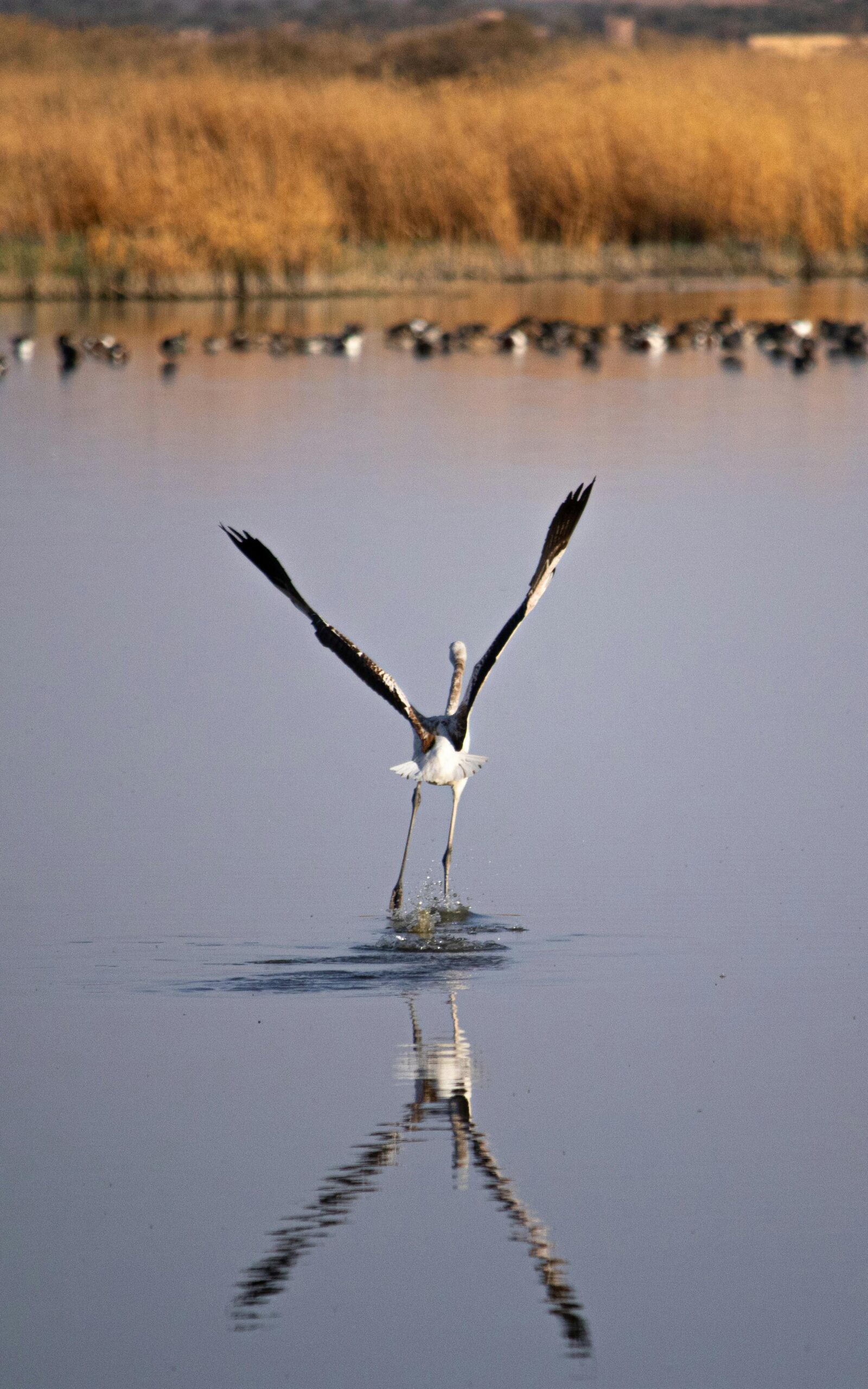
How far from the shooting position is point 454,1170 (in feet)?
17.6

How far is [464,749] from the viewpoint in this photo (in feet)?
26.3

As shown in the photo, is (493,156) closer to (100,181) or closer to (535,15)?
(100,181)

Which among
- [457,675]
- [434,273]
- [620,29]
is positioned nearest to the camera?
[457,675]

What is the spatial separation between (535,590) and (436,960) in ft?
4.96

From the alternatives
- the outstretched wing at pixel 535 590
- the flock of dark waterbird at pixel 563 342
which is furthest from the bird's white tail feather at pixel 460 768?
the flock of dark waterbird at pixel 563 342

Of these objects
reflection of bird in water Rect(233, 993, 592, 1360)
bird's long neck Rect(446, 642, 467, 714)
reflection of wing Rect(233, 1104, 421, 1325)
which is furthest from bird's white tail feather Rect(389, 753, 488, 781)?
reflection of wing Rect(233, 1104, 421, 1325)

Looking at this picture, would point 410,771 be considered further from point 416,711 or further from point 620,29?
point 620,29

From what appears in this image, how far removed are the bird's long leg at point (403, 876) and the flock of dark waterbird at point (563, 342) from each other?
50.2 ft

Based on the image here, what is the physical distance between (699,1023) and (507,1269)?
1502 millimetres

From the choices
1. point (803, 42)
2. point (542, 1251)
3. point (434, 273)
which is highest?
point (803, 42)

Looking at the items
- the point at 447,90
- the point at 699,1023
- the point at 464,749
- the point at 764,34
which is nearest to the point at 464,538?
the point at 464,749

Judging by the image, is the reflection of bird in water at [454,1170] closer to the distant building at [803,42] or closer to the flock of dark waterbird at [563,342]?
the flock of dark waterbird at [563,342]

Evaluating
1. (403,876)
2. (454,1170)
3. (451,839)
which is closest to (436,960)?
(403,876)

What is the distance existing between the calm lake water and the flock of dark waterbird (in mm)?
8576
